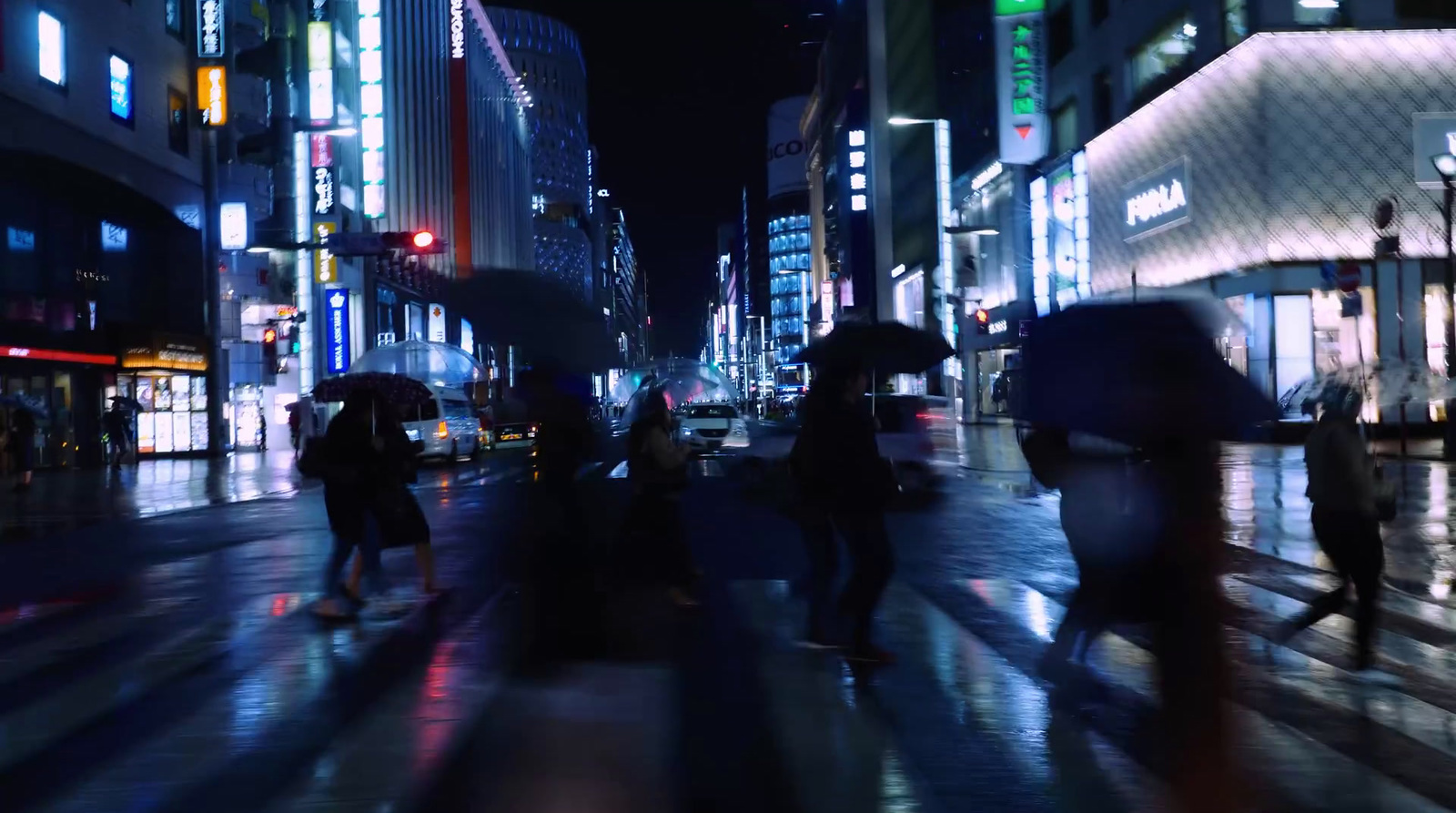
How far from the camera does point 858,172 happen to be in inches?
3465

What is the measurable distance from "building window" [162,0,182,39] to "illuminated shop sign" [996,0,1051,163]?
2553cm

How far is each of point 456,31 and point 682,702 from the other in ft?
273

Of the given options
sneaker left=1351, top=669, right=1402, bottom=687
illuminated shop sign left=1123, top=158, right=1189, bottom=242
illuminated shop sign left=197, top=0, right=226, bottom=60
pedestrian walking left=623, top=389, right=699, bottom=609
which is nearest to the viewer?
sneaker left=1351, top=669, right=1402, bottom=687

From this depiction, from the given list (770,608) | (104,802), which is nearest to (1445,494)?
(770,608)

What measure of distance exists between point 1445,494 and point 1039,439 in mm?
14717

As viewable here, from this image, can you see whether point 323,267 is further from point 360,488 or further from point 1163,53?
point 360,488

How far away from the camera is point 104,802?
17.4 ft

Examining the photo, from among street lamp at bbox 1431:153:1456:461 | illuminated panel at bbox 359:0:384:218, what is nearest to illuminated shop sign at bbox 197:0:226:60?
illuminated panel at bbox 359:0:384:218

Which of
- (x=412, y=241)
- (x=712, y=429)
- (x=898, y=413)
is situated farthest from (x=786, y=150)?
(x=898, y=413)

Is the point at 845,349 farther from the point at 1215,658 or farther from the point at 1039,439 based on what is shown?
the point at 1215,658

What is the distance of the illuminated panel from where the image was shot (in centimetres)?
5594

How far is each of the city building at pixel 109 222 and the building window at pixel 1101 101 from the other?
2778 cm

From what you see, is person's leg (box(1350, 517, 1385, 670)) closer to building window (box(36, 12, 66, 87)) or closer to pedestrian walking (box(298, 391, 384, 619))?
pedestrian walking (box(298, 391, 384, 619))

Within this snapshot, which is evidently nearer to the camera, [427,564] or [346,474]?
[346,474]
